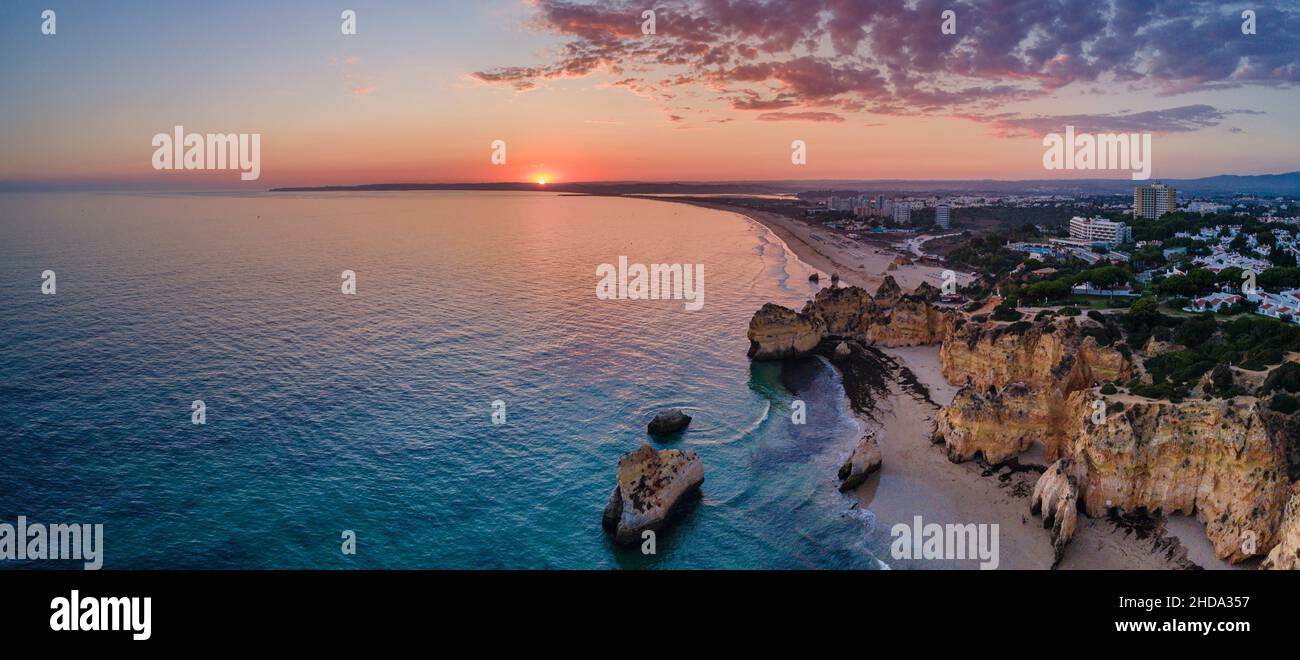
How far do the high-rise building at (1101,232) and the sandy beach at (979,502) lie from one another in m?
67.9

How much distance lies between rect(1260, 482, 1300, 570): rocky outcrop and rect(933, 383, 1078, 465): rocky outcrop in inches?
350

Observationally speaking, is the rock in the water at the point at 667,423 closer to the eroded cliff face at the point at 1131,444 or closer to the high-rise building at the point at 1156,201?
the eroded cliff face at the point at 1131,444

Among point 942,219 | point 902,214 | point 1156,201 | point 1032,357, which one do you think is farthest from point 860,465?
point 902,214

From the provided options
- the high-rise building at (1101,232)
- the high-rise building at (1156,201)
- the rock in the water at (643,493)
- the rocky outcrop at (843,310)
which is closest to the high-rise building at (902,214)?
the high-rise building at (1156,201)

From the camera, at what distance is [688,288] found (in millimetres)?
79938

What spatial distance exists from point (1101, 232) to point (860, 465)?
8887 cm

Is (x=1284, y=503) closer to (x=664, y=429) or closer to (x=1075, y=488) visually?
(x=1075, y=488)

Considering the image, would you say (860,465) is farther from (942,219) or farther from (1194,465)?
(942,219)

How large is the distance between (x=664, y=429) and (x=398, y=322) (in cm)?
3090

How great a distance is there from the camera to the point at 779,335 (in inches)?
1983

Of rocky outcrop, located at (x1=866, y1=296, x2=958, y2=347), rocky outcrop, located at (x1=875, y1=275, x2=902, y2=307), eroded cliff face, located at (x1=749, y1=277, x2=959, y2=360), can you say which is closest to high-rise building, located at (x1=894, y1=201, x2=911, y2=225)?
rocky outcrop, located at (x1=875, y1=275, x2=902, y2=307)
